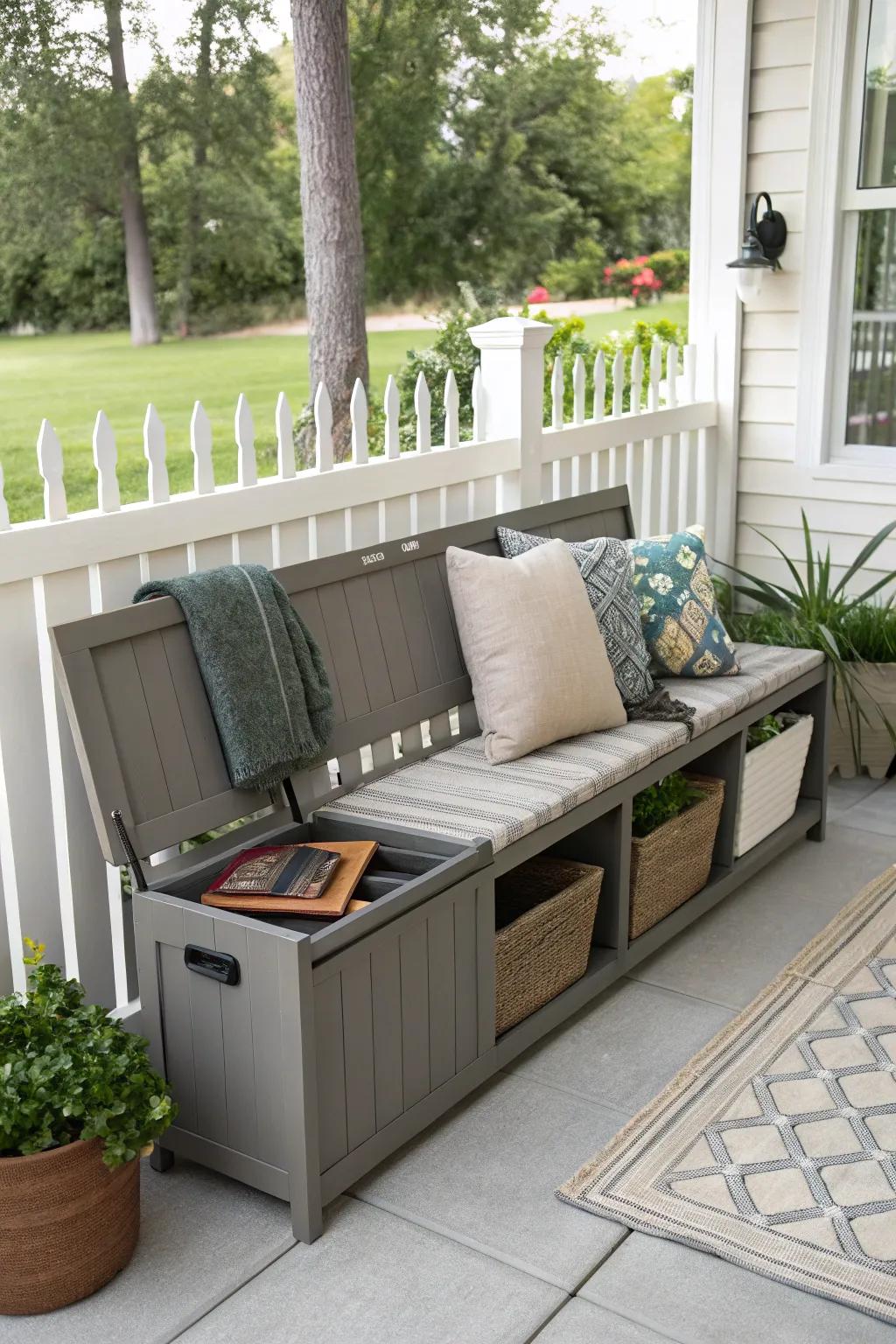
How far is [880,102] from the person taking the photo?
4.20 m

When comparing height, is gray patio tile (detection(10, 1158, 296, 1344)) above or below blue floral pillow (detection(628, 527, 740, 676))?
below

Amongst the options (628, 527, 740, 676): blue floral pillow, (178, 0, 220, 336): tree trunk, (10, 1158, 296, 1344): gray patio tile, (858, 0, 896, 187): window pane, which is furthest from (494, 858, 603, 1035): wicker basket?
(178, 0, 220, 336): tree trunk

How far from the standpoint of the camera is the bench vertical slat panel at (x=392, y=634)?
288 centimetres

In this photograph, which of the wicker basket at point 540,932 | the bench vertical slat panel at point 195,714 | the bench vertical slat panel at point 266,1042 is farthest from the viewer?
the wicker basket at point 540,932

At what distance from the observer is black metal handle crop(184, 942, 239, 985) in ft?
6.75

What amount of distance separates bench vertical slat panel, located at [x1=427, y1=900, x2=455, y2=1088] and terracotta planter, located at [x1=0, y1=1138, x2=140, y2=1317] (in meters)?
0.56

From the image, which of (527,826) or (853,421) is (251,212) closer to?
(853,421)

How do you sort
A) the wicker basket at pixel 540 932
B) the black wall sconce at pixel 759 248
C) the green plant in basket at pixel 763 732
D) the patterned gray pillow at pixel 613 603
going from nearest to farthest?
1. the wicker basket at pixel 540 932
2. the patterned gray pillow at pixel 613 603
3. the green plant in basket at pixel 763 732
4. the black wall sconce at pixel 759 248

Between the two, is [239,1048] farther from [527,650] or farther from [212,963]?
[527,650]

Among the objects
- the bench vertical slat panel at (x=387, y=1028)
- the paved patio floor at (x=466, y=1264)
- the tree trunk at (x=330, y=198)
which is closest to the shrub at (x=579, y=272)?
the tree trunk at (x=330, y=198)

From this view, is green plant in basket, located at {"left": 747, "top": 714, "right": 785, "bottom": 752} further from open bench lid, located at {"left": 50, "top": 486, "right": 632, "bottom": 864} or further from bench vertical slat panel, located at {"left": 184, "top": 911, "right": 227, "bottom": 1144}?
bench vertical slat panel, located at {"left": 184, "top": 911, "right": 227, "bottom": 1144}

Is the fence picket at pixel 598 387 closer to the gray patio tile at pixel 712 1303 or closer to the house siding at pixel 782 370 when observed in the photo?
the house siding at pixel 782 370

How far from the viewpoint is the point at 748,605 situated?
4.85 m

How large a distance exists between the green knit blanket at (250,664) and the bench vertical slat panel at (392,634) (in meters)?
0.34
